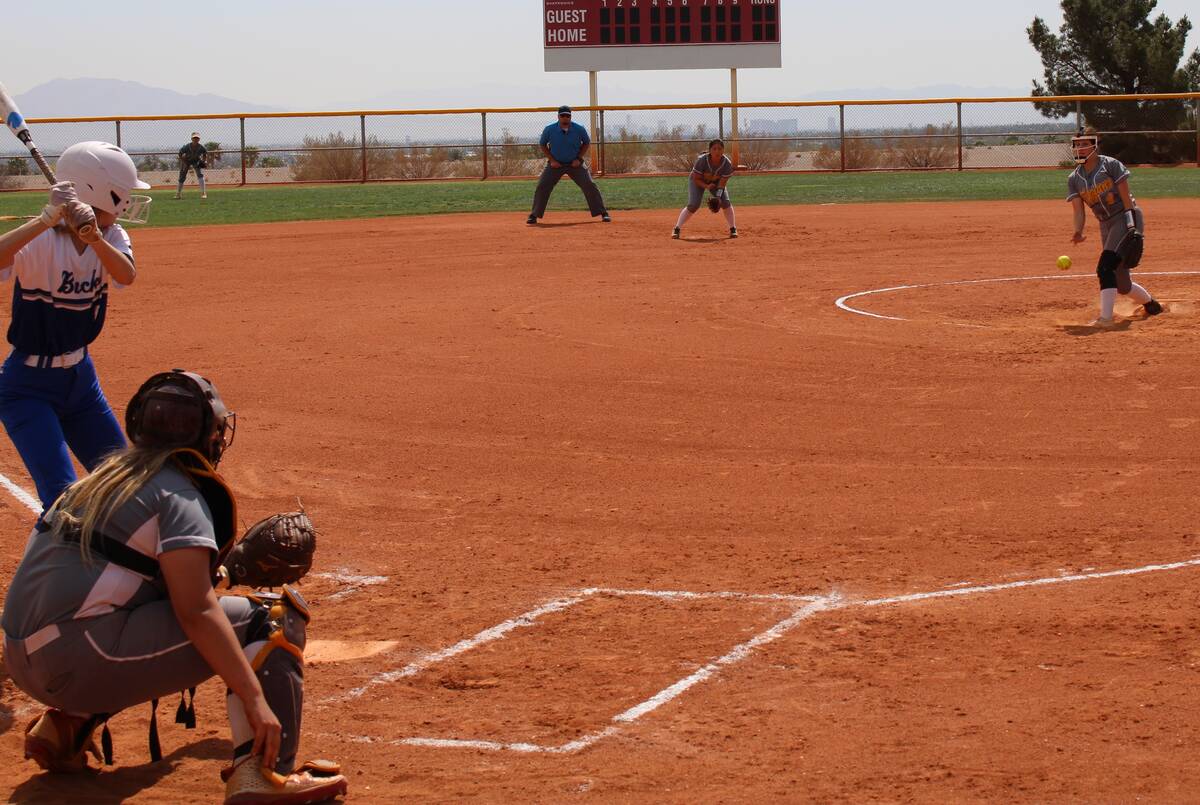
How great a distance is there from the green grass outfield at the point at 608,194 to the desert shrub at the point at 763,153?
4.39 m

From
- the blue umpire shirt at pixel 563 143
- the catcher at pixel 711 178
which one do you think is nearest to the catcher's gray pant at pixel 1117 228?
the catcher at pixel 711 178

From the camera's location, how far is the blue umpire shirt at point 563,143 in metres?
27.6

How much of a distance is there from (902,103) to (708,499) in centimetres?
3828

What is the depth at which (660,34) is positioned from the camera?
4538 cm

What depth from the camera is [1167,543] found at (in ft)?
25.7

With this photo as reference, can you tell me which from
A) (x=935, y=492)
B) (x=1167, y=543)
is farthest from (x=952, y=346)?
(x=1167, y=543)

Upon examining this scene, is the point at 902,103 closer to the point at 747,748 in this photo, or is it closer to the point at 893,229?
the point at 893,229

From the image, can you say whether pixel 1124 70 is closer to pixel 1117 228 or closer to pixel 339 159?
pixel 339 159

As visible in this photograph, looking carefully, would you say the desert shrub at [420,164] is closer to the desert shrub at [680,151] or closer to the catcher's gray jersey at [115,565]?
the desert shrub at [680,151]

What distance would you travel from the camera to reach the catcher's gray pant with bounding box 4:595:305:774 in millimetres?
4602

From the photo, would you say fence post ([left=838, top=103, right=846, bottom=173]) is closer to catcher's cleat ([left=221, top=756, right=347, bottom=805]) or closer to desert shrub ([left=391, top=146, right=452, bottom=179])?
desert shrub ([left=391, top=146, right=452, bottom=179])

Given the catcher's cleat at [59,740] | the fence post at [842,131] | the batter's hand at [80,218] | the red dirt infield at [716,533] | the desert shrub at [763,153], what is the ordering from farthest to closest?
the desert shrub at [763,153], the fence post at [842,131], the batter's hand at [80,218], the red dirt infield at [716,533], the catcher's cleat at [59,740]

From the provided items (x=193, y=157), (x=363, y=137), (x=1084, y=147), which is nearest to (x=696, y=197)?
(x=1084, y=147)

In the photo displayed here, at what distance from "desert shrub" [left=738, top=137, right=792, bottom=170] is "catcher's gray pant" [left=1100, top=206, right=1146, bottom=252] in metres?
32.7
